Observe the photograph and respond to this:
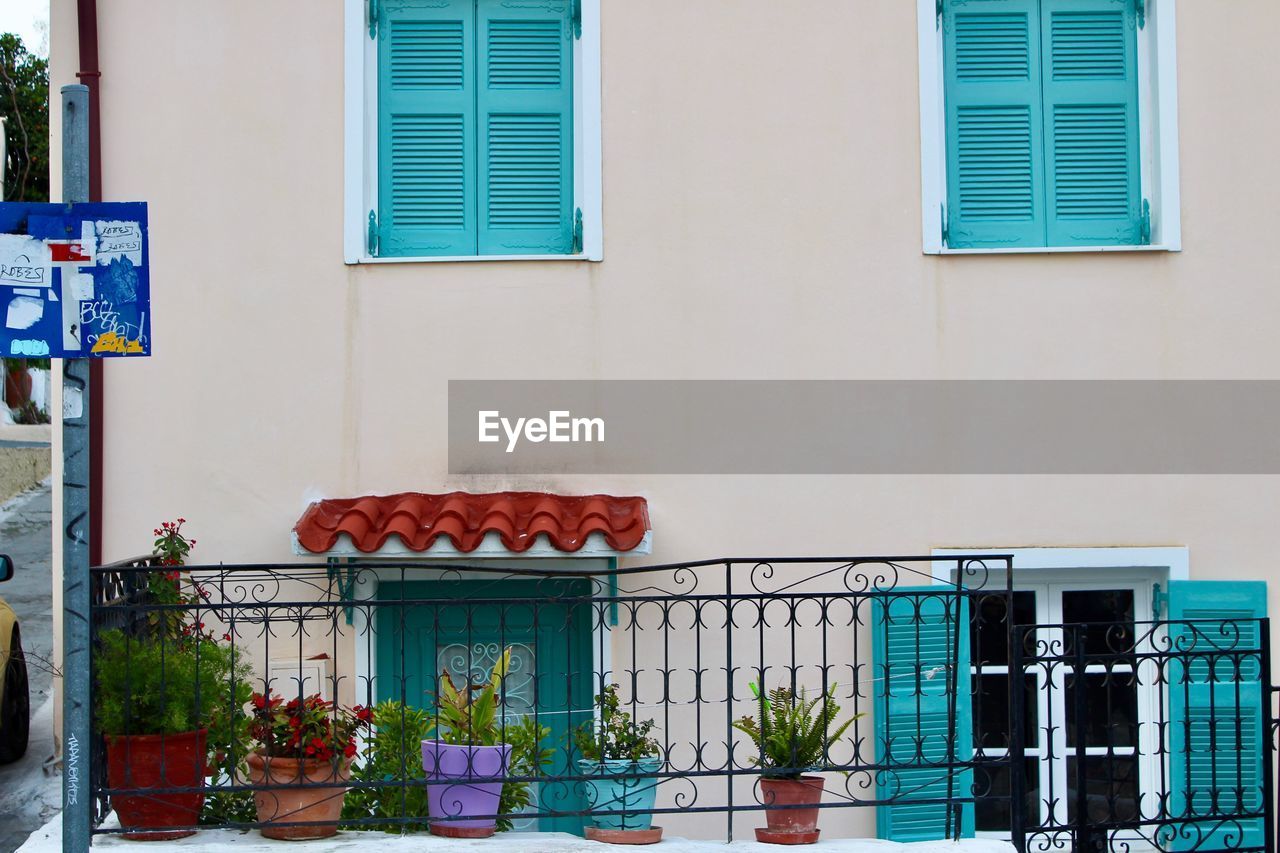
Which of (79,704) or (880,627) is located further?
(880,627)

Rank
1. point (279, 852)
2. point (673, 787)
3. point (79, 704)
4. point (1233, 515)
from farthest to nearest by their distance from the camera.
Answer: point (1233, 515) < point (673, 787) < point (279, 852) < point (79, 704)

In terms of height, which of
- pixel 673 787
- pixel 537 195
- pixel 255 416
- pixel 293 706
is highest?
pixel 537 195

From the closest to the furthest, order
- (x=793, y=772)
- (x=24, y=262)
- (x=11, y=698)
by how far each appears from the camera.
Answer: (x=24, y=262) → (x=793, y=772) → (x=11, y=698)

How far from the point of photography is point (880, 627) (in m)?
7.32

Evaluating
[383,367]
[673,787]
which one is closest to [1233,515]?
[673,787]

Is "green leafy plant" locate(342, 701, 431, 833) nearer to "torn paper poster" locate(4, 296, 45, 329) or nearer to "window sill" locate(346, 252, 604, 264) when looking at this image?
"torn paper poster" locate(4, 296, 45, 329)

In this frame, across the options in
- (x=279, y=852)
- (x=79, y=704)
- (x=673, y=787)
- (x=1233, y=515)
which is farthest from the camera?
(x=1233, y=515)

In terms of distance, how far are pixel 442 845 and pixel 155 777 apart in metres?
1.14

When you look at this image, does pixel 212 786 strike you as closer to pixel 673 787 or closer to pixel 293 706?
pixel 293 706

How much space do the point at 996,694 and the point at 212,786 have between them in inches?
167

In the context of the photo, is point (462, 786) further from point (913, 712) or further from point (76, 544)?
point (913, 712)

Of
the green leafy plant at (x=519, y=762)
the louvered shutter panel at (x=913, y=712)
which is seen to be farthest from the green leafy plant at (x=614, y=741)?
the louvered shutter panel at (x=913, y=712)

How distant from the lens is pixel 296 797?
552 cm

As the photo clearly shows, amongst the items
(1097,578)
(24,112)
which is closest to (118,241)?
(1097,578)
